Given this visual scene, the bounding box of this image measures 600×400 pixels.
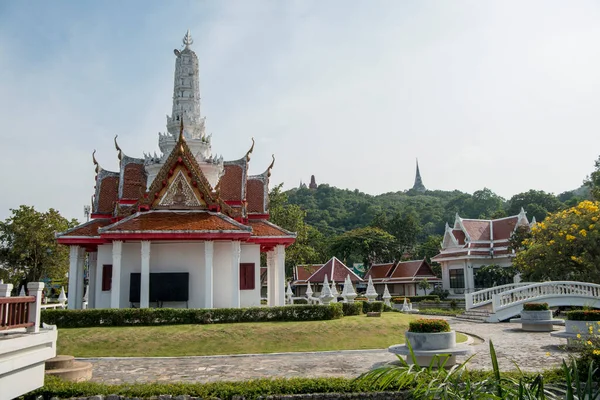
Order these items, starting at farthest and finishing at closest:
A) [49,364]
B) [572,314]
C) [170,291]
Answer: [170,291] → [572,314] → [49,364]

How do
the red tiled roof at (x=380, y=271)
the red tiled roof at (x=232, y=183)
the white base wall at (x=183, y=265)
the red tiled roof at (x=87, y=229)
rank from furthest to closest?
the red tiled roof at (x=380, y=271) → the red tiled roof at (x=232, y=183) → the red tiled roof at (x=87, y=229) → the white base wall at (x=183, y=265)

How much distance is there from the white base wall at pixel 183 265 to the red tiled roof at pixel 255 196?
4.07 metres

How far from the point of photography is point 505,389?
5.25m

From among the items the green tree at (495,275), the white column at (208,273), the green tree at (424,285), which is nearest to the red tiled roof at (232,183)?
the white column at (208,273)

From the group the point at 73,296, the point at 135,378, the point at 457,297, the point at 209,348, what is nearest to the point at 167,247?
the point at 73,296

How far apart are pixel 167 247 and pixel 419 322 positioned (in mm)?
12559

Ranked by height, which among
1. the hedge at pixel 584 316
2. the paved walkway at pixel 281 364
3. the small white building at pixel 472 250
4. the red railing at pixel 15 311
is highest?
the small white building at pixel 472 250

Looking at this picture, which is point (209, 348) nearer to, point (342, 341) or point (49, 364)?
point (342, 341)

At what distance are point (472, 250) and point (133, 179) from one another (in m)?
29.0

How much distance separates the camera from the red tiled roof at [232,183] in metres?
24.9

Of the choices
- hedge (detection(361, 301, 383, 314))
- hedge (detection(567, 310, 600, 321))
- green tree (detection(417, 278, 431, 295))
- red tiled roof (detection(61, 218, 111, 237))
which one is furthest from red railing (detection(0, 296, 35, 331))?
green tree (detection(417, 278, 431, 295))

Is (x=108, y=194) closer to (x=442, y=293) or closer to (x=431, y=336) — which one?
(x=431, y=336)

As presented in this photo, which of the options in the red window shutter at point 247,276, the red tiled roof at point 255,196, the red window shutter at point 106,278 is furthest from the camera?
the red tiled roof at point 255,196

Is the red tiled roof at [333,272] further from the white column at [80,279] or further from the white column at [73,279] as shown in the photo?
the white column at [73,279]
